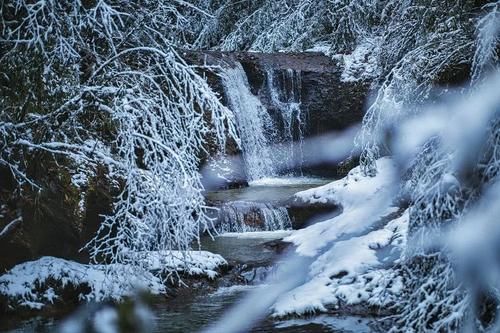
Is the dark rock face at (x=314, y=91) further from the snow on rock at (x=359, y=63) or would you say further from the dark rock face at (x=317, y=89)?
the snow on rock at (x=359, y=63)

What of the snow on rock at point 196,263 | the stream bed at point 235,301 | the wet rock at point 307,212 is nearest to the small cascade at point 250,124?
the stream bed at point 235,301

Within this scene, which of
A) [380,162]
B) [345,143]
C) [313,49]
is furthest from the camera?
[313,49]

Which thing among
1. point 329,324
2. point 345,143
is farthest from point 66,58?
point 345,143

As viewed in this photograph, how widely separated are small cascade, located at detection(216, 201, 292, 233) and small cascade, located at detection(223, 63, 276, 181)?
3.91 meters

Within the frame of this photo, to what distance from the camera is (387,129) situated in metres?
9.70

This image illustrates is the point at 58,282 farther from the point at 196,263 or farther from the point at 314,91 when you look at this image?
the point at 314,91

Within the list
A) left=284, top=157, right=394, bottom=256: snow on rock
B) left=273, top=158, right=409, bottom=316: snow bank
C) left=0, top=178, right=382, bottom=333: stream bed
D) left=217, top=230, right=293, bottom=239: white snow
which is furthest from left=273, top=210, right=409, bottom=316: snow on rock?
left=217, top=230, right=293, bottom=239: white snow

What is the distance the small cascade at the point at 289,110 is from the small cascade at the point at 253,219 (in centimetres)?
495

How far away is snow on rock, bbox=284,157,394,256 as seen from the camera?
25.1 ft

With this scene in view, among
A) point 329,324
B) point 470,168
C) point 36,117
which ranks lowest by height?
point 329,324

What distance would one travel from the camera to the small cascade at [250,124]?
14.1 m

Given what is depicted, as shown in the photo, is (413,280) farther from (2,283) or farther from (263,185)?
(263,185)

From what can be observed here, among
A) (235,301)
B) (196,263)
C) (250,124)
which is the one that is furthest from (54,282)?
(250,124)

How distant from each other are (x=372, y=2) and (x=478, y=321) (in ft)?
41.3
